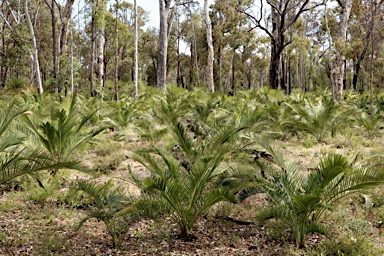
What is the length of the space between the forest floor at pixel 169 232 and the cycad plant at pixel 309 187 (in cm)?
30

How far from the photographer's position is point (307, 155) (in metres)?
8.07

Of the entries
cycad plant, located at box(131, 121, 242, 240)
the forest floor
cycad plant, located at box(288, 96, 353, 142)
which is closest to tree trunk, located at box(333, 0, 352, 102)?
cycad plant, located at box(288, 96, 353, 142)

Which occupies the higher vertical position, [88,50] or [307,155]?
[88,50]

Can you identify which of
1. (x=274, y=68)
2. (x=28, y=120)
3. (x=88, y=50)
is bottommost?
(x=28, y=120)

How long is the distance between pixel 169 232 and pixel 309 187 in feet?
6.30

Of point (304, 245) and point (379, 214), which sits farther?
point (379, 214)

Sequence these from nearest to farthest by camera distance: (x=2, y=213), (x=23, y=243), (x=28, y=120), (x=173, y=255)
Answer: (x=173, y=255) → (x=23, y=243) → (x=2, y=213) → (x=28, y=120)

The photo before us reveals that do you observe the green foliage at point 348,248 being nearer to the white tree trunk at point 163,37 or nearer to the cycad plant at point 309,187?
the cycad plant at point 309,187

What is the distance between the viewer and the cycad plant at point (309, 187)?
3.58 m

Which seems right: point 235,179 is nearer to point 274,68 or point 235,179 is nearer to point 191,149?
point 191,149

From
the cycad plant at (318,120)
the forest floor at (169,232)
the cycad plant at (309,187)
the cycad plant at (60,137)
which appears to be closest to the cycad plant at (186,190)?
the forest floor at (169,232)

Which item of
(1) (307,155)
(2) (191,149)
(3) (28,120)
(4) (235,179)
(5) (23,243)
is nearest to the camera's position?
(5) (23,243)

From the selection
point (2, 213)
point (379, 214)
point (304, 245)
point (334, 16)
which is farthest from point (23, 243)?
point (334, 16)

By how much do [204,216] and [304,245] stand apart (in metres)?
1.53
